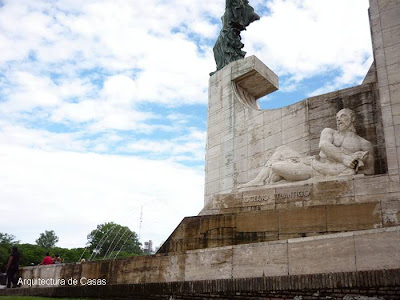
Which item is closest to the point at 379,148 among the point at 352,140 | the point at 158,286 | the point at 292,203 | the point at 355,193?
the point at 352,140

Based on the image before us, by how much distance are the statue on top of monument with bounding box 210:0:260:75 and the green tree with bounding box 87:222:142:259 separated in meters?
44.6

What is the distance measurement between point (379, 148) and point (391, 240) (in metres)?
4.27

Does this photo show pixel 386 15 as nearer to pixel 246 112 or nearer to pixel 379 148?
pixel 379 148

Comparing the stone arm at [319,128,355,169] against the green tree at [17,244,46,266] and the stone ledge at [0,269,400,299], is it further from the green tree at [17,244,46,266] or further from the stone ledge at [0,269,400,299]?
the green tree at [17,244,46,266]

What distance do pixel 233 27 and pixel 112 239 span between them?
52854mm

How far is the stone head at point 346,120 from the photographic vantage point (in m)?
10.2

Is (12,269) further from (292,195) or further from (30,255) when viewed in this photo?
(30,255)

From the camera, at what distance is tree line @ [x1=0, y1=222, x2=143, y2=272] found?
5364 centimetres

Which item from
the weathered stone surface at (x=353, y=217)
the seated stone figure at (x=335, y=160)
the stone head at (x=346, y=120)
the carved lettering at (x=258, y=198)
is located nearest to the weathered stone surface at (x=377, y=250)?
the weathered stone surface at (x=353, y=217)

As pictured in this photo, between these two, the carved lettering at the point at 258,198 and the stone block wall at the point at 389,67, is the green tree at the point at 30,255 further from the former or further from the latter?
the stone block wall at the point at 389,67

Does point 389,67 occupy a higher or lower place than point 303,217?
higher

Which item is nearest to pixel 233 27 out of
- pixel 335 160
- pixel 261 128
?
pixel 261 128

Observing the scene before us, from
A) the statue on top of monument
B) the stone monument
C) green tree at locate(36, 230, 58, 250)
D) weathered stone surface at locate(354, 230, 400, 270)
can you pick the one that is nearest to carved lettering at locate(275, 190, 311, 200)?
the stone monument

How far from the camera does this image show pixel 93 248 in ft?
210
